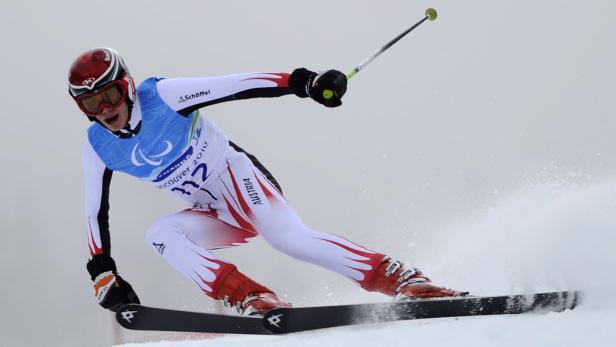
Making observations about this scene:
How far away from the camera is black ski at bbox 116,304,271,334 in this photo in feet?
12.6

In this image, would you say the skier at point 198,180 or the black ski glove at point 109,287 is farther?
the black ski glove at point 109,287

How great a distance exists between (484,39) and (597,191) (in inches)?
1460

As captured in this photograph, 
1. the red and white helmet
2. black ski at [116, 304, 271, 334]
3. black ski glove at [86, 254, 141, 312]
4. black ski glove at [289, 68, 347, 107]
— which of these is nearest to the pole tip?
black ski glove at [289, 68, 347, 107]

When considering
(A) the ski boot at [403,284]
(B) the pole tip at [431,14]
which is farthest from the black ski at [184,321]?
(B) the pole tip at [431,14]

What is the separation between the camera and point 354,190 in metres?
36.0

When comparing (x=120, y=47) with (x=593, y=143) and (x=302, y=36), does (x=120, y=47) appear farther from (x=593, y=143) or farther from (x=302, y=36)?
(x=593, y=143)

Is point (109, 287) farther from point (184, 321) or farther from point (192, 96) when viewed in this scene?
point (192, 96)

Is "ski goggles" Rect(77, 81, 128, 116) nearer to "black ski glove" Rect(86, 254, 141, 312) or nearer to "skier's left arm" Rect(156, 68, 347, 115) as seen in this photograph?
"skier's left arm" Rect(156, 68, 347, 115)

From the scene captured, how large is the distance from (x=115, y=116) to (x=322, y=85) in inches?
43.5

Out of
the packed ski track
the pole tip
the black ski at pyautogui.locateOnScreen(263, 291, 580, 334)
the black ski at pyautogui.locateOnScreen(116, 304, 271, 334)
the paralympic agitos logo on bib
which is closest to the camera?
the packed ski track

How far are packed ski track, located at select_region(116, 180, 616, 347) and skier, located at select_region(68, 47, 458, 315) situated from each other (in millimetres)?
401

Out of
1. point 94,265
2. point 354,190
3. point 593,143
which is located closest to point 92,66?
point 94,265

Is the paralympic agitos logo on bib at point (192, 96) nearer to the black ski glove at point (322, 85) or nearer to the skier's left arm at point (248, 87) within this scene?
the skier's left arm at point (248, 87)

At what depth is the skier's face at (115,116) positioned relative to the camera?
13.6 ft
